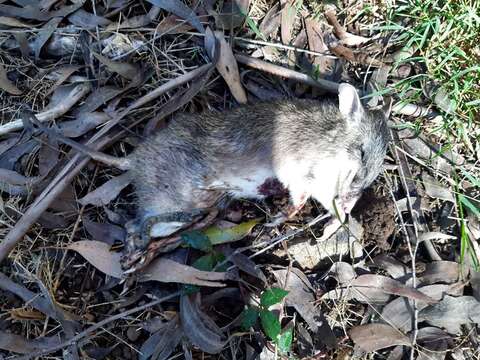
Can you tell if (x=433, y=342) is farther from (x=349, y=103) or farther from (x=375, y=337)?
(x=349, y=103)

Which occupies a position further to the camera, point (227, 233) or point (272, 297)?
point (227, 233)

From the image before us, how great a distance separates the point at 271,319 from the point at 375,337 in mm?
833

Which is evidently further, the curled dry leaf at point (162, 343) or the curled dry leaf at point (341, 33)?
the curled dry leaf at point (341, 33)

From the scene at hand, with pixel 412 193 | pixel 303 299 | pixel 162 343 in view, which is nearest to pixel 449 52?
pixel 412 193

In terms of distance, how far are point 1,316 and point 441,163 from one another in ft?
11.4

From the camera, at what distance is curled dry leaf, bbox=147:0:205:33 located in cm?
443

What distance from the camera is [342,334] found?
4086 millimetres

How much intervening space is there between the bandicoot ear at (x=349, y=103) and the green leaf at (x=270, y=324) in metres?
1.51

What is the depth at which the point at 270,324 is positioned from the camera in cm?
372

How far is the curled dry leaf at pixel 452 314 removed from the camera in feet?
13.5

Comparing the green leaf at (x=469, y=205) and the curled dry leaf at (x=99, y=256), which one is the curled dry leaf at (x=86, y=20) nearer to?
the curled dry leaf at (x=99, y=256)

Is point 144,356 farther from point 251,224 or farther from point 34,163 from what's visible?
point 34,163

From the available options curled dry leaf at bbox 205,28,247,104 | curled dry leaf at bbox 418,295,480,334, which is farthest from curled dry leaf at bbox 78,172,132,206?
curled dry leaf at bbox 418,295,480,334

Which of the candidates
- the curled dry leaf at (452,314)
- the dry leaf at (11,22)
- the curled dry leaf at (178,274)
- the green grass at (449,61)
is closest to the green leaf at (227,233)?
the curled dry leaf at (178,274)
